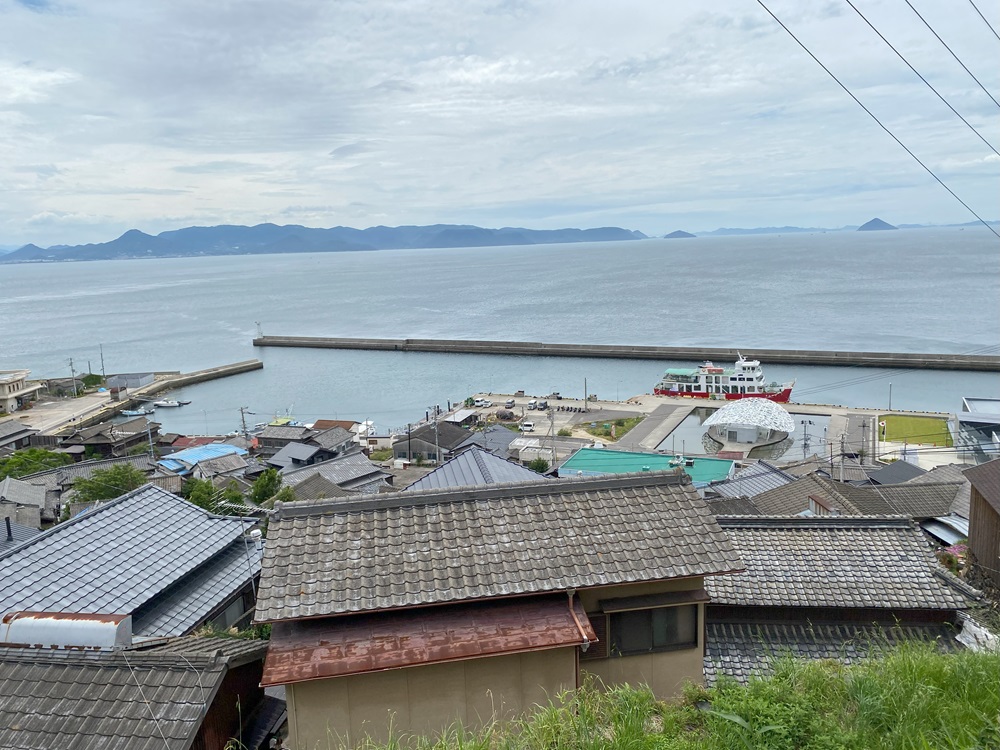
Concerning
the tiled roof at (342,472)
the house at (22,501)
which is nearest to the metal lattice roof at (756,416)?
the tiled roof at (342,472)

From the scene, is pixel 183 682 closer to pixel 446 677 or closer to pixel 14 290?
pixel 446 677

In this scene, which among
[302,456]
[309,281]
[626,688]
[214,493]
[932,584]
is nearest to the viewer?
[626,688]

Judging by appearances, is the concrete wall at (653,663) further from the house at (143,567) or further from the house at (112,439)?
the house at (112,439)

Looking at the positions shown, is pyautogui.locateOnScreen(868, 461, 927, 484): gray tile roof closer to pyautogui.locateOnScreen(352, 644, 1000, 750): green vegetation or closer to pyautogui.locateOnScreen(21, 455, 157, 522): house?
pyautogui.locateOnScreen(352, 644, 1000, 750): green vegetation

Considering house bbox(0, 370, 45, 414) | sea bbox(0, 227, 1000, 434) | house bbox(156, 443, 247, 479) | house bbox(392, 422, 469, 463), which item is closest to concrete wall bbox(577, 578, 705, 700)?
house bbox(156, 443, 247, 479)

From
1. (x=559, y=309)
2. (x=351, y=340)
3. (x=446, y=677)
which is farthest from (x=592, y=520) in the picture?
(x=559, y=309)

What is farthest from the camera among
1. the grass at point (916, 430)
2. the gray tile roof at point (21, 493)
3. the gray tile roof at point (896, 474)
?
the grass at point (916, 430)
